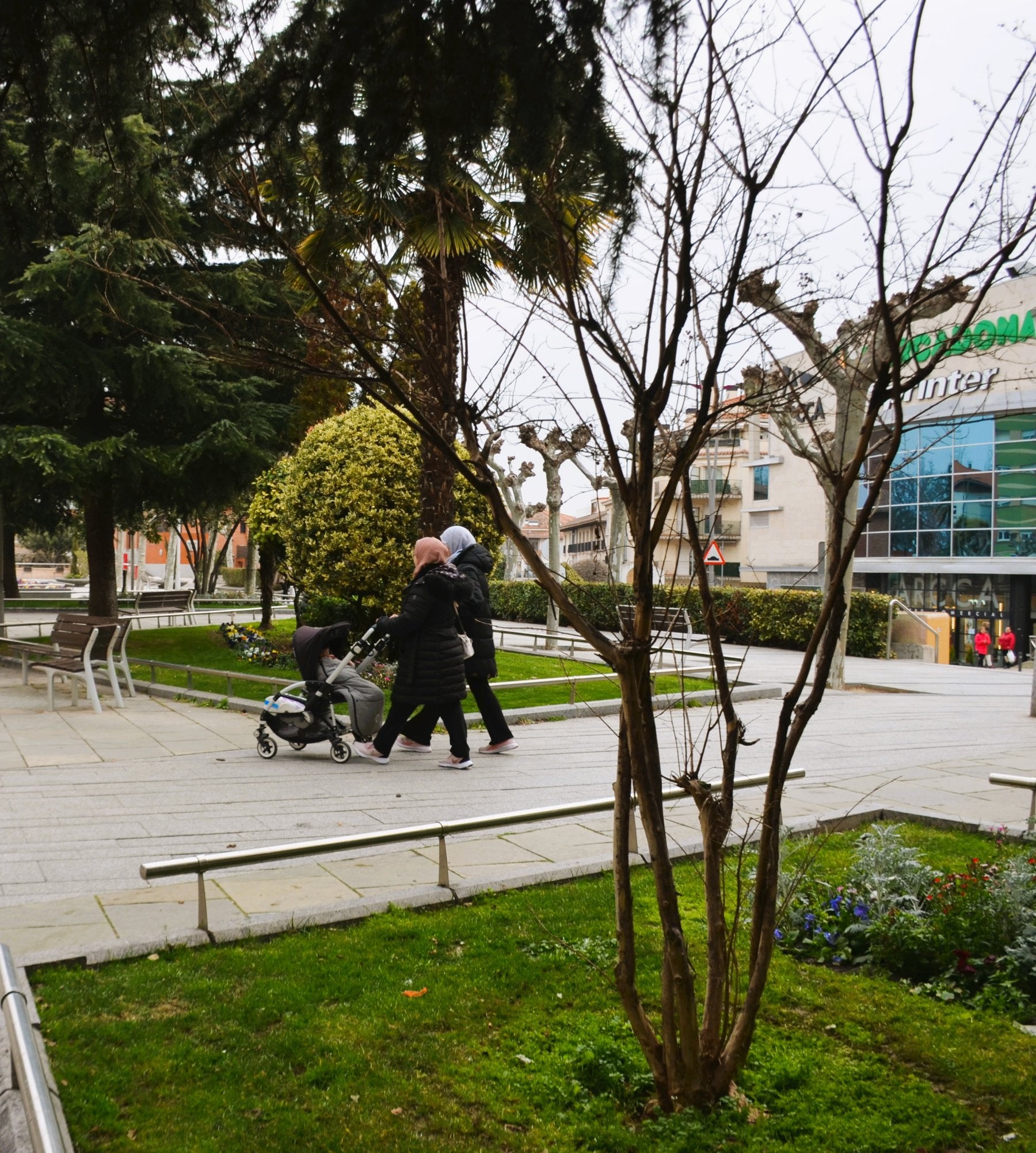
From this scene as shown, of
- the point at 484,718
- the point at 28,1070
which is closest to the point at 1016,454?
the point at 484,718

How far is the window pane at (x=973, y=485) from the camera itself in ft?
112

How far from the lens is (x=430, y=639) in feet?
27.0

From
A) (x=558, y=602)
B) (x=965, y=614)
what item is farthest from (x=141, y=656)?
(x=965, y=614)

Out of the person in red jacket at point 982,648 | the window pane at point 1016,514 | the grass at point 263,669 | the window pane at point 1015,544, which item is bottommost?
the person in red jacket at point 982,648

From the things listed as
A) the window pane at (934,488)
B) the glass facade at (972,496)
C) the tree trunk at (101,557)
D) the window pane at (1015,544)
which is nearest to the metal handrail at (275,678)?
the tree trunk at (101,557)

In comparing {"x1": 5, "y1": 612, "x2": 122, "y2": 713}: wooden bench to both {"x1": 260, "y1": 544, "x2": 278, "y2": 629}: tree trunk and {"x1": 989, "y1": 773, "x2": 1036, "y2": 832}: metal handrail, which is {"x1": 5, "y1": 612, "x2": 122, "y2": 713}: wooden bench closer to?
{"x1": 260, "y1": 544, "x2": 278, "y2": 629}: tree trunk

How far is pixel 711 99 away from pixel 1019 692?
16.3 meters

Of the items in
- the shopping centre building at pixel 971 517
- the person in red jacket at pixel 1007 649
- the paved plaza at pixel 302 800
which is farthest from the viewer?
the shopping centre building at pixel 971 517

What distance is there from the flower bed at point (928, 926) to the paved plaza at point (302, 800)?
0.81m

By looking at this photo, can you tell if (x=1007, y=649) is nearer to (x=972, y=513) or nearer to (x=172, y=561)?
(x=972, y=513)

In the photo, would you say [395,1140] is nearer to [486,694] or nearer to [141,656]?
[486,694]

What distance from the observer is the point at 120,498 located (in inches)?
734

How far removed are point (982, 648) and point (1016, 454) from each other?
6.20 meters

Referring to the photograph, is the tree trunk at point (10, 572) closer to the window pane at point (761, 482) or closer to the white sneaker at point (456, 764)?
the white sneaker at point (456, 764)
